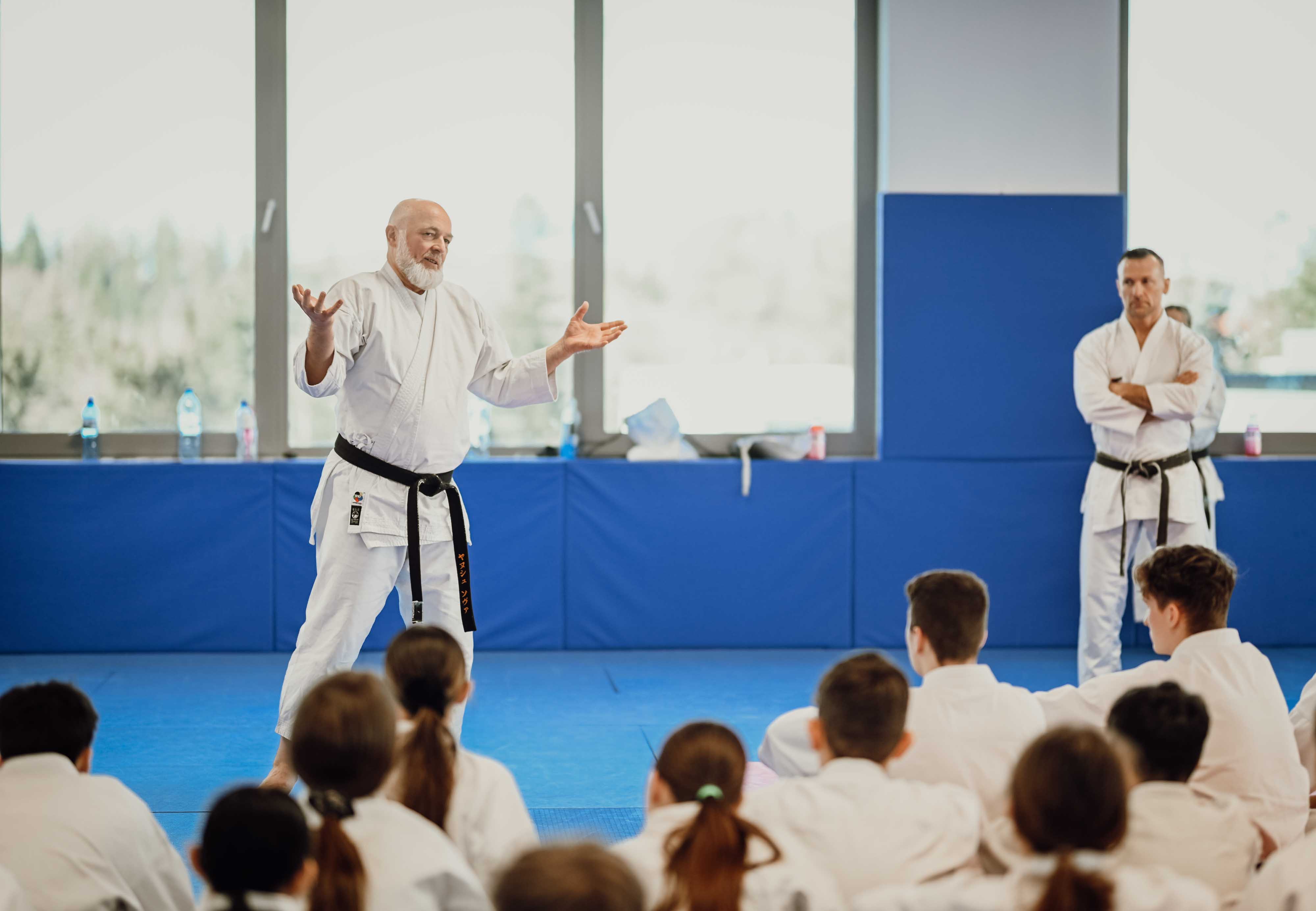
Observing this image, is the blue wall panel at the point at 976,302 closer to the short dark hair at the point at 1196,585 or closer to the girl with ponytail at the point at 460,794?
the short dark hair at the point at 1196,585

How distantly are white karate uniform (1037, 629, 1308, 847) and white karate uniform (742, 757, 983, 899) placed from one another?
0.59 metres

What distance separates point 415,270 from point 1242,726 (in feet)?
8.02

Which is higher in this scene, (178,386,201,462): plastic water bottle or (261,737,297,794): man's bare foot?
(178,386,201,462): plastic water bottle

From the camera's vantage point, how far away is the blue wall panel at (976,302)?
5.69 metres

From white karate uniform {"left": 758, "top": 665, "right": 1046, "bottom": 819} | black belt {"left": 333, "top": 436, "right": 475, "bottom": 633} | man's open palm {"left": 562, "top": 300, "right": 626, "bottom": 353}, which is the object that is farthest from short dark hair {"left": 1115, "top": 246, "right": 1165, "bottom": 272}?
white karate uniform {"left": 758, "top": 665, "right": 1046, "bottom": 819}

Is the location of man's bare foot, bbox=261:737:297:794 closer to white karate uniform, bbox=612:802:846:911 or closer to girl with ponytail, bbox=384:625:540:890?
girl with ponytail, bbox=384:625:540:890

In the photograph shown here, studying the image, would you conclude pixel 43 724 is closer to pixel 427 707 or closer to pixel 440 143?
pixel 427 707

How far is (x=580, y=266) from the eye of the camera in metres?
5.80

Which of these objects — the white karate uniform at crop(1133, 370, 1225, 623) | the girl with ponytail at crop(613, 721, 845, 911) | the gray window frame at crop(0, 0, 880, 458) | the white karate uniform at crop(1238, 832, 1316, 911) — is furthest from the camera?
the gray window frame at crop(0, 0, 880, 458)

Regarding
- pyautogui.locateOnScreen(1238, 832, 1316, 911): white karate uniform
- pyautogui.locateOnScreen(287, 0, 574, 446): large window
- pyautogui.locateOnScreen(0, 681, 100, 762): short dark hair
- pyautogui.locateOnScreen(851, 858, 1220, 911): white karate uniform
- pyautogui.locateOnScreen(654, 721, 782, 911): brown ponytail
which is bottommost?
pyautogui.locateOnScreen(1238, 832, 1316, 911): white karate uniform

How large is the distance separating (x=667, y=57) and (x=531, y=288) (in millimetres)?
1261

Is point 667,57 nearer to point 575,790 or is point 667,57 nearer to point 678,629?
point 678,629

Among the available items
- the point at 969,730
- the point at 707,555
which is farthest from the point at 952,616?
the point at 707,555

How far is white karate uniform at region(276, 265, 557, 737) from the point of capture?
3.41 m
